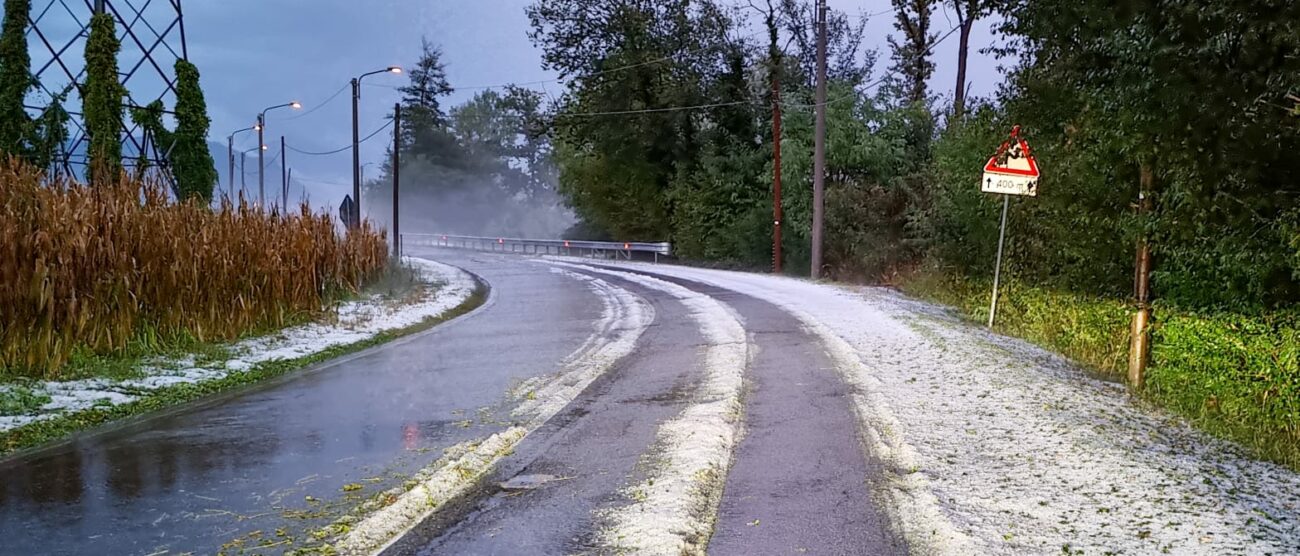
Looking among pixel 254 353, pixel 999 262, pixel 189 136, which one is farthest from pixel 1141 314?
pixel 189 136

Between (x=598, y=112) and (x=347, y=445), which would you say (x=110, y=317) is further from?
(x=598, y=112)

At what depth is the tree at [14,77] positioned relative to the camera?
2209 cm

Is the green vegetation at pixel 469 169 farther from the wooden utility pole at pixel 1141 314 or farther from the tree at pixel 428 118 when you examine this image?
the wooden utility pole at pixel 1141 314

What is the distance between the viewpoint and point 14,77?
22.4 meters

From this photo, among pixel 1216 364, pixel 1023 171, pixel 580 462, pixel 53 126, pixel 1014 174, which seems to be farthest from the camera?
pixel 53 126

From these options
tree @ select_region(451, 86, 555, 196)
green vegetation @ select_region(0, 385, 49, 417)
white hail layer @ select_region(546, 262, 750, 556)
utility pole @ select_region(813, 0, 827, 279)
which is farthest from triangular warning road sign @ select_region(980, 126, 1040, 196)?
tree @ select_region(451, 86, 555, 196)

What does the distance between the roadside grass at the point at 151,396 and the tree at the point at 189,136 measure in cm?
1314

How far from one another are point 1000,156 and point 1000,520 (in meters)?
5.99

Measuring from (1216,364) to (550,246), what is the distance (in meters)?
45.8

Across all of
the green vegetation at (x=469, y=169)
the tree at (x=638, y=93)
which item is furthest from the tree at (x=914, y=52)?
the green vegetation at (x=469, y=169)

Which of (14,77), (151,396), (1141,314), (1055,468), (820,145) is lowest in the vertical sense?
(151,396)

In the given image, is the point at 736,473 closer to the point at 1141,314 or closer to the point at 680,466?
the point at 680,466

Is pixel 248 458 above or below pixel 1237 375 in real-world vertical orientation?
below

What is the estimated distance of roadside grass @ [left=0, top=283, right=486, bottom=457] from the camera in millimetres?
6586
